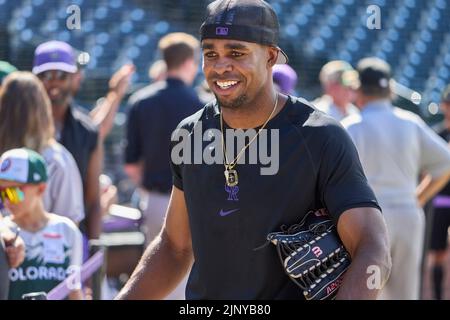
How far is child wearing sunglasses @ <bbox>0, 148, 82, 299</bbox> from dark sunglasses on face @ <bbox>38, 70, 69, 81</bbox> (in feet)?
3.37

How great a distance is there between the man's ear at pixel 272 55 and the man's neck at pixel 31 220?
1751 mm

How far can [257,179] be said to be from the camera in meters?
3.13

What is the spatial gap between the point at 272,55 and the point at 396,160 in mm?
3222

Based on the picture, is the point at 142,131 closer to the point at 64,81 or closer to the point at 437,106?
the point at 64,81

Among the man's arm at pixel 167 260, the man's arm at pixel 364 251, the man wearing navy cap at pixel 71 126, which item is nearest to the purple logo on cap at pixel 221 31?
the man's arm at pixel 167 260

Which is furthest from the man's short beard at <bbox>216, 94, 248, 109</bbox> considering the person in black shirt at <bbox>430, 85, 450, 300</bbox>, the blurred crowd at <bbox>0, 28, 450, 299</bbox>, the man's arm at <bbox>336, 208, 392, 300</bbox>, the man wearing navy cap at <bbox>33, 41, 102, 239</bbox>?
the person in black shirt at <bbox>430, 85, 450, 300</bbox>

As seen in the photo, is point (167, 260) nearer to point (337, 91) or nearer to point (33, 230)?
point (33, 230)

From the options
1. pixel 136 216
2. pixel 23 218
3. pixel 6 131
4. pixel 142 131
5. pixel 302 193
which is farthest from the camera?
pixel 136 216

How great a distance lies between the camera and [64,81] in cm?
566

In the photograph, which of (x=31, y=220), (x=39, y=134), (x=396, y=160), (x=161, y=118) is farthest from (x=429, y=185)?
(x=31, y=220)

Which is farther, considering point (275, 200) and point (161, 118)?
point (161, 118)

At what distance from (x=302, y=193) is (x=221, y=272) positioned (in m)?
0.36

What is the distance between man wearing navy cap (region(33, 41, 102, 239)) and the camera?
554cm
